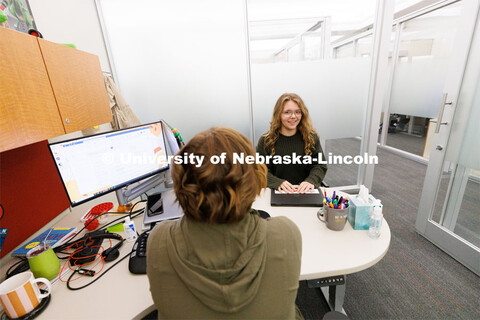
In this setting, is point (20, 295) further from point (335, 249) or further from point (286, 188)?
point (286, 188)

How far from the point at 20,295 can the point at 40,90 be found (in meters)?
0.70

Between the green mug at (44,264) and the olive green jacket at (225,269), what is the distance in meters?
0.52

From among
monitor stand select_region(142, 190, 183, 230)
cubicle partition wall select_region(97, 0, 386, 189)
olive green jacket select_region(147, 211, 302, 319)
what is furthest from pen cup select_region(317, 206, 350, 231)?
cubicle partition wall select_region(97, 0, 386, 189)

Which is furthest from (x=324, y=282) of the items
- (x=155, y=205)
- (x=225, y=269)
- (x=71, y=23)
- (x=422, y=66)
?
(x=422, y=66)

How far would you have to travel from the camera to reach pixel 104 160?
1.07 m

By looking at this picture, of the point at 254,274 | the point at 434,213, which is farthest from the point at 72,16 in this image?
the point at 434,213

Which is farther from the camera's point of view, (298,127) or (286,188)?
(298,127)

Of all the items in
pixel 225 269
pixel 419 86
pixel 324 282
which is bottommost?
pixel 324 282

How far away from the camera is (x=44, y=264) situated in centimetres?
82

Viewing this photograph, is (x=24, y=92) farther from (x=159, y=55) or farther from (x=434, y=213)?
(x=434, y=213)

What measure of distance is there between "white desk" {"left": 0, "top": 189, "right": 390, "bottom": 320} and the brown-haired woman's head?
0.19 meters

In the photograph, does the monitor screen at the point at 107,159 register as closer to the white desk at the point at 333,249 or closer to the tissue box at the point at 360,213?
the white desk at the point at 333,249

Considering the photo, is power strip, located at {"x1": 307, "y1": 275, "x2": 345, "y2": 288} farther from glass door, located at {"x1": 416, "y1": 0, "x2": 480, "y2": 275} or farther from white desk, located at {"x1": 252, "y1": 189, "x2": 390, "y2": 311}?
glass door, located at {"x1": 416, "y1": 0, "x2": 480, "y2": 275}

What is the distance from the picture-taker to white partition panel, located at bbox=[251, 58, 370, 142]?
91.4 inches
